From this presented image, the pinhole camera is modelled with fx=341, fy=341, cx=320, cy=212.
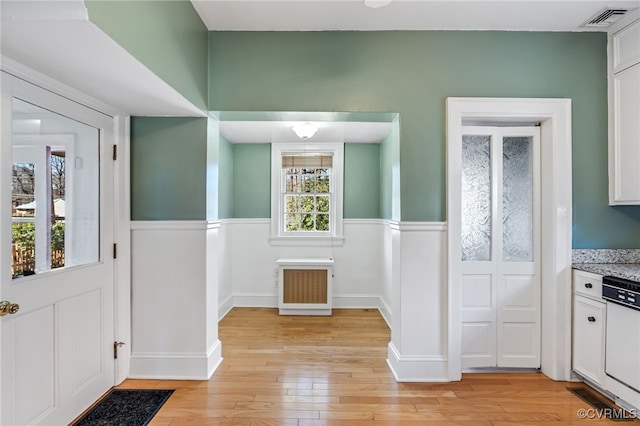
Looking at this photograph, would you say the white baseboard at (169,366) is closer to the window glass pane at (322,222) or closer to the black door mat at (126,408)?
the black door mat at (126,408)

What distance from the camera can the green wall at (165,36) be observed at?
1482 mm

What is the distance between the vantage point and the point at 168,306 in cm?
273

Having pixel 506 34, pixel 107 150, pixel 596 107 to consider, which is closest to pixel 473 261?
pixel 596 107

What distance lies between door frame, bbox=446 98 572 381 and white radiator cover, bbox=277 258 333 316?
2.08 metres

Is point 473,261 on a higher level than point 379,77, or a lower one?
lower

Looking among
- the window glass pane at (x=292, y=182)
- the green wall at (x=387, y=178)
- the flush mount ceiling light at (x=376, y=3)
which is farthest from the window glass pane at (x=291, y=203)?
the flush mount ceiling light at (x=376, y=3)

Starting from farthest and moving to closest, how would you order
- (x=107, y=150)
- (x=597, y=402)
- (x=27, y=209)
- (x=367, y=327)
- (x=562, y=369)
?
(x=367, y=327), (x=562, y=369), (x=107, y=150), (x=597, y=402), (x=27, y=209)

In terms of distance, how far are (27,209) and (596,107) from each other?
4.06m

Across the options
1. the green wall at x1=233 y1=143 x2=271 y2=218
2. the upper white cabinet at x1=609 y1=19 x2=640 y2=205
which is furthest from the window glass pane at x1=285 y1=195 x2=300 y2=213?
the upper white cabinet at x1=609 y1=19 x2=640 y2=205

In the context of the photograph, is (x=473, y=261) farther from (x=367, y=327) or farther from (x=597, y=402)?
(x=367, y=327)

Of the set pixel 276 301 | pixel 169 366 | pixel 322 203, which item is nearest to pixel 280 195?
pixel 322 203

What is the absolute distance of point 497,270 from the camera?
9.46 ft

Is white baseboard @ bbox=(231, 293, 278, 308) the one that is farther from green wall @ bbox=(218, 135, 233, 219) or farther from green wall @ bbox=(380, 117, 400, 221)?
green wall @ bbox=(380, 117, 400, 221)

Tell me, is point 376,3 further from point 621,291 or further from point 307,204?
point 307,204
